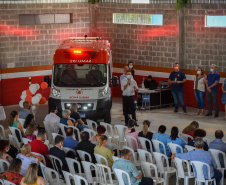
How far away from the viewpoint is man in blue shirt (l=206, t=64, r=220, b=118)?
18.9 m

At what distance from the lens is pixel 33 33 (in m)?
22.4

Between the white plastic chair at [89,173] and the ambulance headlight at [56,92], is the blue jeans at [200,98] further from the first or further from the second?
the white plastic chair at [89,173]

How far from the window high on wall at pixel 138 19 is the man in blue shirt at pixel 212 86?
153 inches

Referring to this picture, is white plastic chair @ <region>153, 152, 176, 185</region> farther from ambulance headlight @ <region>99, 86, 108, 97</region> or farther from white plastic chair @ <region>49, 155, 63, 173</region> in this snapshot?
ambulance headlight @ <region>99, 86, 108, 97</region>

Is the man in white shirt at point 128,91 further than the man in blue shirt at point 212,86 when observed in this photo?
No

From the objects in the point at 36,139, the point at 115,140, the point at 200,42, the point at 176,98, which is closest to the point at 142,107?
the point at 176,98

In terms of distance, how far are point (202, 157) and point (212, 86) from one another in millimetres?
8697

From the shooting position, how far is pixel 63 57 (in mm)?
17656

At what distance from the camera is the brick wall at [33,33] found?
853 inches

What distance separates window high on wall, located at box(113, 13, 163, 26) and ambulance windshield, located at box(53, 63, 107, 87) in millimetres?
5288

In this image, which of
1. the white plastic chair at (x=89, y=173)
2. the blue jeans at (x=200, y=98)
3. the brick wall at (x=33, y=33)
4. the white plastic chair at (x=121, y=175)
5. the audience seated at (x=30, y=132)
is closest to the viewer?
the white plastic chair at (x=121, y=175)

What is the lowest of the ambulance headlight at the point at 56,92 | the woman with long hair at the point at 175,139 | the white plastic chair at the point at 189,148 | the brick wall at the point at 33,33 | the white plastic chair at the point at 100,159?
the white plastic chair at the point at 100,159

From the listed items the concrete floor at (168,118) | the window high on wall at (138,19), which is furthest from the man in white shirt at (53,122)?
the window high on wall at (138,19)

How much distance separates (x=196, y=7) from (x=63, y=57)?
5997mm
